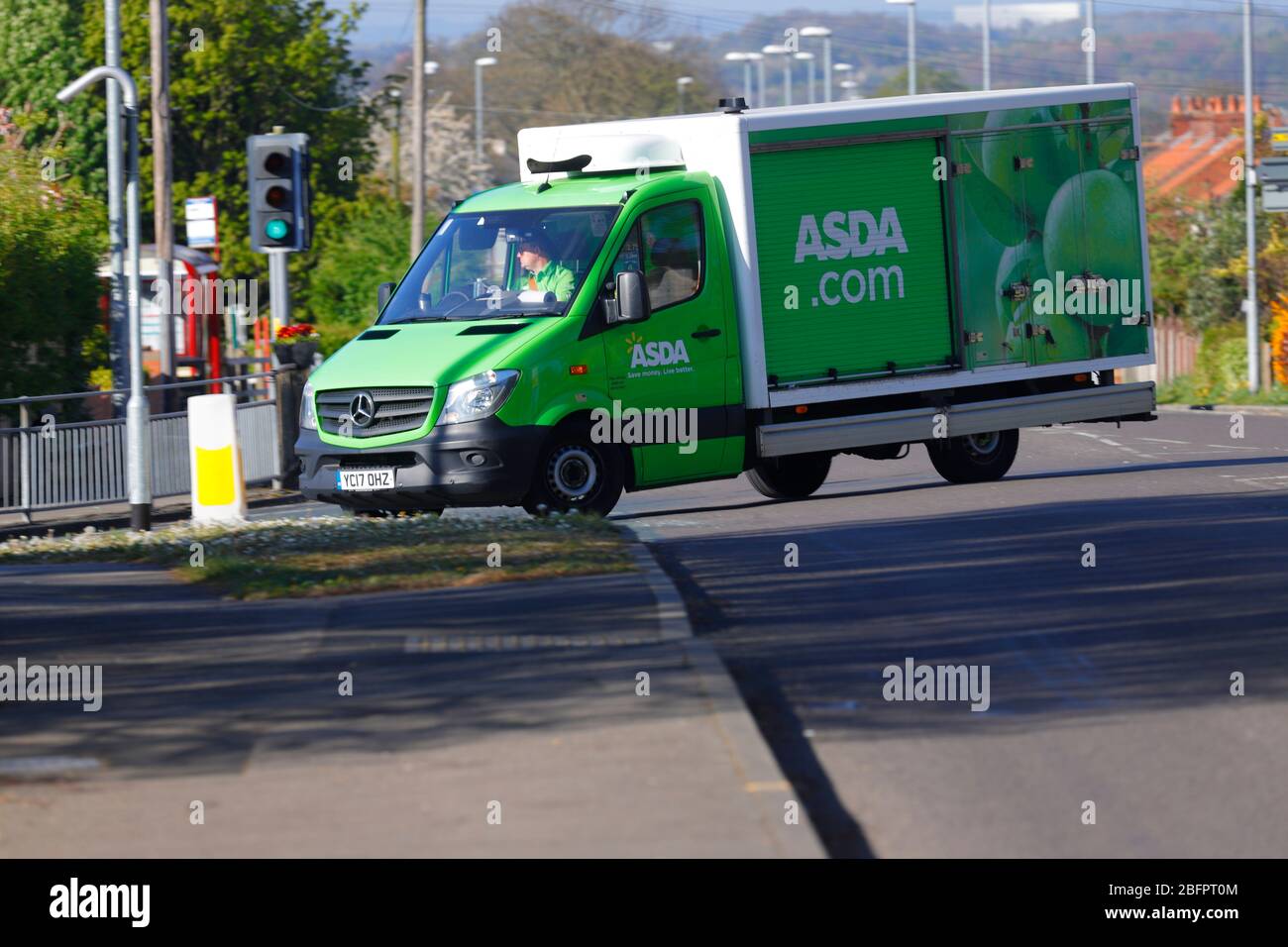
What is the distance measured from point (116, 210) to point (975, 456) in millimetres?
8226

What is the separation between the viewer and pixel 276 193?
62.1ft

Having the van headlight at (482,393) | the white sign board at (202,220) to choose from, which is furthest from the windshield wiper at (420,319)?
the white sign board at (202,220)

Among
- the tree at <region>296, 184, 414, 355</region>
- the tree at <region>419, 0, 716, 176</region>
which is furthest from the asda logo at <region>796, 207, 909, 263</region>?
the tree at <region>419, 0, 716, 176</region>

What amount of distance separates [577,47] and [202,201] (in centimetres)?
7134

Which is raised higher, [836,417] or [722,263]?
[722,263]

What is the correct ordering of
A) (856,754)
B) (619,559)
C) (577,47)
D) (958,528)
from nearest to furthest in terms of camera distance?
(856,754)
(619,559)
(958,528)
(577,47)

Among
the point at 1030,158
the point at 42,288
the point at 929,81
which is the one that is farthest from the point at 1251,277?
the point at 929,81

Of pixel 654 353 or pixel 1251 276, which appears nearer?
pixel 654 353

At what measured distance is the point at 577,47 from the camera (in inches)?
3794

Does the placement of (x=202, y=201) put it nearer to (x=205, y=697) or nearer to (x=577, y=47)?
(x=205, y=697)

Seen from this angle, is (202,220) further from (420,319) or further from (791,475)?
(420,319)

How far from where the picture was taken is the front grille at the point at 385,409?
50.1ft

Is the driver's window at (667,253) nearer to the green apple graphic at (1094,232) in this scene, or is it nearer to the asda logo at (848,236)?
the asda logo at (848,236)

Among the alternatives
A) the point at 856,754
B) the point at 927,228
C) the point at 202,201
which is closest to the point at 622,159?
the point at 927,228
